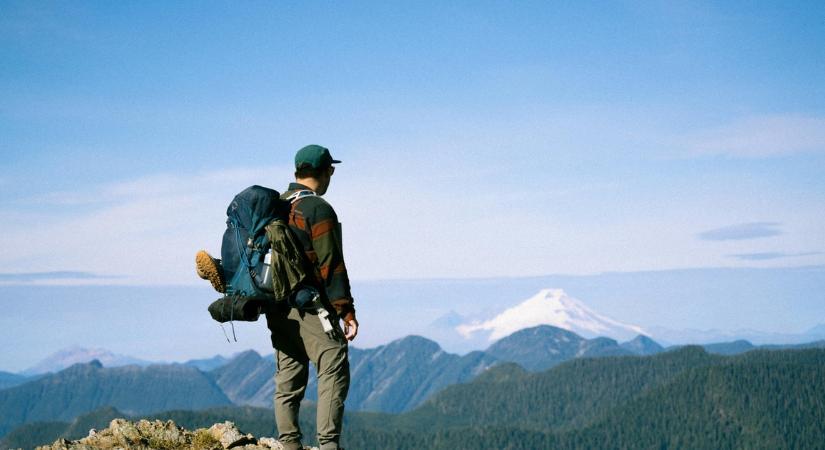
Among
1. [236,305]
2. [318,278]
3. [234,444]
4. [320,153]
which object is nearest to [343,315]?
[318,278]

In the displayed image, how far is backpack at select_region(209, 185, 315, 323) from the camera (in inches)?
459

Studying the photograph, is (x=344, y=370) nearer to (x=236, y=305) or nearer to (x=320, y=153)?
(x=236, y=305)

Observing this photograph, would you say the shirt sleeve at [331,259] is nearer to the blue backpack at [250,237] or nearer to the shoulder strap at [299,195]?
the shoulder strap at [299,195]

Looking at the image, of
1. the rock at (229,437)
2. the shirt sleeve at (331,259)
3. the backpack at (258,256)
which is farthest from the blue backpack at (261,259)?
the rock at (229,437)

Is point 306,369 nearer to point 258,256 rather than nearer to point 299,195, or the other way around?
point 258,256

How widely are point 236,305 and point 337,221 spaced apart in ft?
6.13

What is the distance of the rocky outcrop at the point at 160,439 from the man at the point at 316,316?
3040mm

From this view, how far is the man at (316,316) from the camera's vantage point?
1176 cm

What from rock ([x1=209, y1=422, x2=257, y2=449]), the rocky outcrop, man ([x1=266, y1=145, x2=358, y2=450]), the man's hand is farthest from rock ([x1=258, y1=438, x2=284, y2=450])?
the man's hand

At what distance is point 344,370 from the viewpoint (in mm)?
12320

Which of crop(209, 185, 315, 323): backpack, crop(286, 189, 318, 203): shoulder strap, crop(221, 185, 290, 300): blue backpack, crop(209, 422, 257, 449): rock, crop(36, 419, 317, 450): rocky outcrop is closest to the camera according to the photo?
crop(209, 185, 315, 323): backpack

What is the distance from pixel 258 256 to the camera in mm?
11992

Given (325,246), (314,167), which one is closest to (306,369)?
(325,246)

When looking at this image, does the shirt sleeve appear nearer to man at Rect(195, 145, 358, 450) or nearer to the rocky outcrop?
man at Rect(195, 145, 358, 450)
